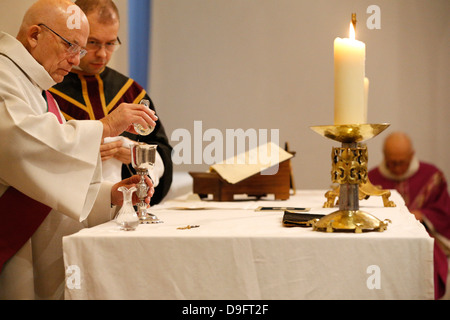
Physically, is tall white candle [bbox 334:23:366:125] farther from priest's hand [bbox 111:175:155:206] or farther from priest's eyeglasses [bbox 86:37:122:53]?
priest's eyeglasses [bbox 86:37:122:53]

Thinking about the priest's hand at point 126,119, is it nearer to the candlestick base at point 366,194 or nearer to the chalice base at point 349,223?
the chalice base at point 349,223

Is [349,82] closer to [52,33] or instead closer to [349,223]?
[349,223]

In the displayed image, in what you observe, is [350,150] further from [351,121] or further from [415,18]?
[415,18]

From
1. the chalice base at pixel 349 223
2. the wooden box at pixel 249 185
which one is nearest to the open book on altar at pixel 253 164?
the wooden box at pixel 249 185

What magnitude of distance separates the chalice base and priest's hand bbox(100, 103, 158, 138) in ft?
1.88

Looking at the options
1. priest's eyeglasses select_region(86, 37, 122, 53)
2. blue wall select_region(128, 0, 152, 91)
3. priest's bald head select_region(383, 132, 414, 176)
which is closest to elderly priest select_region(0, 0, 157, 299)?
priest's eyeglasses select_region(86, 37, 122, 53)

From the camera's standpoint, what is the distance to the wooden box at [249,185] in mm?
2551

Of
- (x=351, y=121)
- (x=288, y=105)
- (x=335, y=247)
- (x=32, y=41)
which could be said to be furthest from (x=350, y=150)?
(x=288, y=105)

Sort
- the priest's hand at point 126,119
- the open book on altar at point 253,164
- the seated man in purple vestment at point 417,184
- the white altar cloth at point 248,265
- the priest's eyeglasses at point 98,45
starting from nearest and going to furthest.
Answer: the white altar cloth at point 248,265 < the priest's hand at point 126,119 < the priest's eyeglasses at point 98,45 < the open book on altar at point 253,164 < the seated man in purple vestment at point 417,184

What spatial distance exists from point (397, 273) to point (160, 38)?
5.06m

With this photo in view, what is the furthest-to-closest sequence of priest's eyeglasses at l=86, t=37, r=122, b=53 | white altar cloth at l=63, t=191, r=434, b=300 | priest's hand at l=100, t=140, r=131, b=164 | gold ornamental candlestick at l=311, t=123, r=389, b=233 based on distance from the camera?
priest's eyeglasses at l=86, t=37, r=122, b=53 < priest's hand at l=100, t=140, r=131, b=164 < gold ornamental candlestick at l=311, t=123, r=389, b=233 < white altar cloth at l=63, t=191, r=434, b=300

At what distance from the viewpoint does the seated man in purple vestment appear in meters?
4.32

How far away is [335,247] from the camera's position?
1.37m

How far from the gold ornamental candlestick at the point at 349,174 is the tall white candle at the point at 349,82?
0.12 ft
